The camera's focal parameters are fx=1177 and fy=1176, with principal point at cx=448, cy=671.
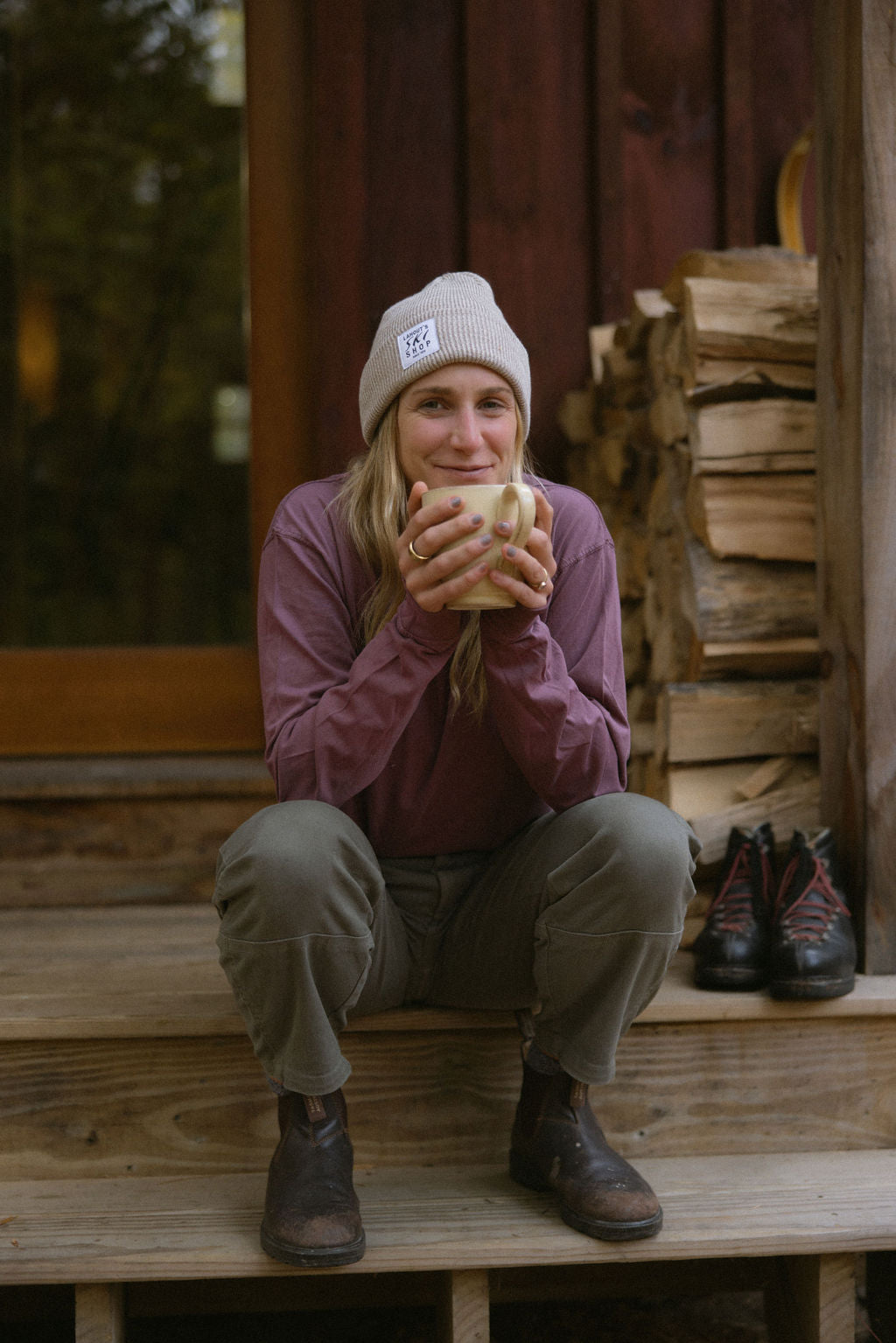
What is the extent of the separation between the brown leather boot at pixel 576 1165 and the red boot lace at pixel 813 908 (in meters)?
0.45

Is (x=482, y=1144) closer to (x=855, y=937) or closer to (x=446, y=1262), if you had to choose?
(x=446, y=1262)

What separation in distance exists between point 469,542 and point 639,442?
153 cm

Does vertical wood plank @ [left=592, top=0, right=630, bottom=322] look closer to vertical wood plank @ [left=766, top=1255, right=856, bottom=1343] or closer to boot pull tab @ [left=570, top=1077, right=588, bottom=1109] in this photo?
boot pull tab @ [left=570, top=1077, right=588, bottom=1109]

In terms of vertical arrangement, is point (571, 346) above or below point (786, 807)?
above

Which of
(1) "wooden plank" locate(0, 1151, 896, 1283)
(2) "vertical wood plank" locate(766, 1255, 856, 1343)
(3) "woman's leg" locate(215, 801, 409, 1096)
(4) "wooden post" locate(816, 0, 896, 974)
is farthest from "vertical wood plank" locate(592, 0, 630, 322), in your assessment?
(2) "vertical wood plank" locate(766, 1255, 856, 1343)

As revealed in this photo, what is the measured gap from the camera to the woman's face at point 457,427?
1.67 meters

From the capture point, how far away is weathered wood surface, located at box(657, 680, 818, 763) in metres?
2.27

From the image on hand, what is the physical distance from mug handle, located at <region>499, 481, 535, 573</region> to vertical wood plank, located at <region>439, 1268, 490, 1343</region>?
97 cm

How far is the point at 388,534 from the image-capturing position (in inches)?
66.7

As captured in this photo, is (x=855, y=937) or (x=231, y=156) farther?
(x=231, y=156)

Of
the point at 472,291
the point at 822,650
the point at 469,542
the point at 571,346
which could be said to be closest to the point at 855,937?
the point at 822,650

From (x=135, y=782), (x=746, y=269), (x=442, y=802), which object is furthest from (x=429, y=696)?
(x=746, y=269)

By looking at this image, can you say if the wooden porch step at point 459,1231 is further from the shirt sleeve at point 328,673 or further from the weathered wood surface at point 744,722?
the weathered wood surface at point 744,722

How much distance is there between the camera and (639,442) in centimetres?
280
